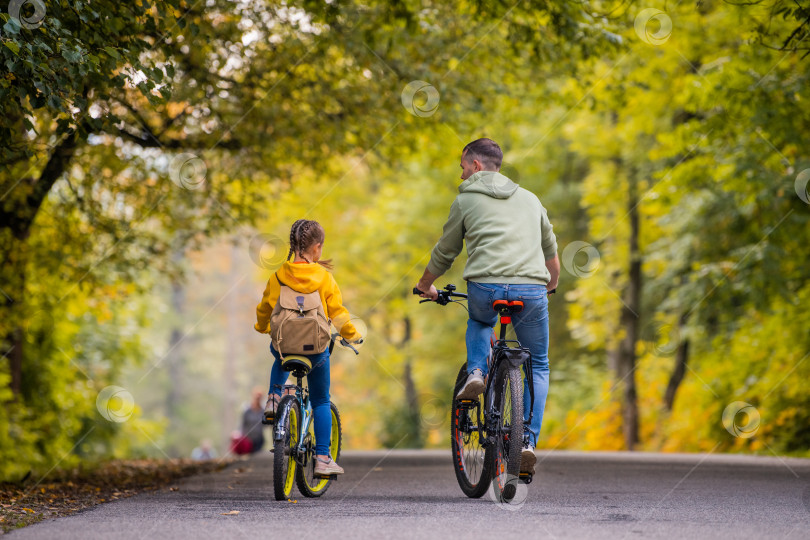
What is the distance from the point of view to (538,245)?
636 centimetres

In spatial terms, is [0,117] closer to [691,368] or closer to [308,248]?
[308,248]

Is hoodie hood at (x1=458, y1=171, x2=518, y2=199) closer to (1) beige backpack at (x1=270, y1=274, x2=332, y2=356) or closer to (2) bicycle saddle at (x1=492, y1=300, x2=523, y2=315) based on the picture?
(2) bicycle saddle at (x1=492, y1=300, x2=523, y2=315)

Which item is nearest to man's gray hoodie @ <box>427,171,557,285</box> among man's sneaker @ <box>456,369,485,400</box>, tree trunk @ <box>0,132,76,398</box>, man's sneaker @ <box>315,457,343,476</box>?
man's sneaker @ <box>456,369,485,400</box>

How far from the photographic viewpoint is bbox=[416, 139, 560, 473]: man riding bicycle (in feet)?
20.4

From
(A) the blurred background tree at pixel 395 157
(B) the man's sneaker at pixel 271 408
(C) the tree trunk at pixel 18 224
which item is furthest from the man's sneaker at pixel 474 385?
(C) the tree trunk at pixel 18 224

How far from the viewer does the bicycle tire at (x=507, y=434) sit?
19.3 feet

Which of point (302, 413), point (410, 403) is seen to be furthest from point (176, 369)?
point (302, 413)

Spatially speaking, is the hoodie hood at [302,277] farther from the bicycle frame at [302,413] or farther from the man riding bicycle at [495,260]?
the man riding bicycle at [495,260]

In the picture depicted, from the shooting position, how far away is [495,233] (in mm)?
6254

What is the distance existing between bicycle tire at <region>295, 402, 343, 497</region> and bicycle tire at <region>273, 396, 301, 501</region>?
0.41ft

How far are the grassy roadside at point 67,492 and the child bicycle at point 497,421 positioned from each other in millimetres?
2354

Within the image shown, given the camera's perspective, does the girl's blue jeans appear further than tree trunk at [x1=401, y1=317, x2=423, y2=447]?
No

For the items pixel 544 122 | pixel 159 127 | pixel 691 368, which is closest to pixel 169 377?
pixel 544 122

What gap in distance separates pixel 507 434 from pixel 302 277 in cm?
157
